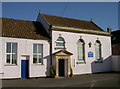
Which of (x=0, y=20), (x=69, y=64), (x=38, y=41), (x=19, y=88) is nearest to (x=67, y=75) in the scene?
(x=69, y=64)

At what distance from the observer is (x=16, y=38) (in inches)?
667

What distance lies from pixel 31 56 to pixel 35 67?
1303 mm

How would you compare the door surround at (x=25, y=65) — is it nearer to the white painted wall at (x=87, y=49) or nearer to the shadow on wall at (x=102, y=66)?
the white painted wall at (x=87, y=49)

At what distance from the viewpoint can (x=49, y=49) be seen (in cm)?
1886

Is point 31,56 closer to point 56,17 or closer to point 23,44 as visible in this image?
point 23,44

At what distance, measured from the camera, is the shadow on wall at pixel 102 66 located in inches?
880

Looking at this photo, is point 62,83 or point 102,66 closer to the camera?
point 62,83

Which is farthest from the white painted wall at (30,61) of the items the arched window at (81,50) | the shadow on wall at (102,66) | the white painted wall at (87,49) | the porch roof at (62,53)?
the shadow on wall at (102,66)

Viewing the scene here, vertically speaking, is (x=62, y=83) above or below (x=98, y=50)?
below

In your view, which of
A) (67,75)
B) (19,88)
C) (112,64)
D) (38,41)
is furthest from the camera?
(112,64)

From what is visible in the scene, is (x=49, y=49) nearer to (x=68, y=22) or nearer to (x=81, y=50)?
(x=81, y=50)

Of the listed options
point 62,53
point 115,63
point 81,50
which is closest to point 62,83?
point 62,53

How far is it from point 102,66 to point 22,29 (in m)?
12.7

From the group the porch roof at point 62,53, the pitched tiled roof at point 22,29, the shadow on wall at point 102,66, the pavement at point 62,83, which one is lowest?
the pavement at point 62,83
